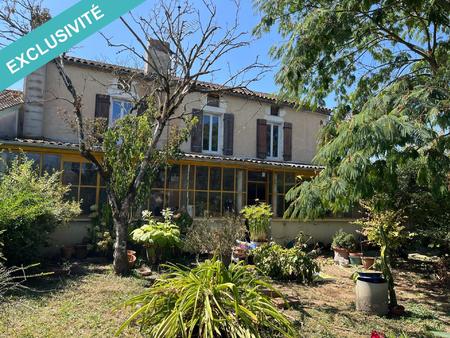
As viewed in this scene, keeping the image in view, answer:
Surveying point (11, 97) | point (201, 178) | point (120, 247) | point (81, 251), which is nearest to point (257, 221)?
point (201, 178)

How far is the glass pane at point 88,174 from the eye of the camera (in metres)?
10.9

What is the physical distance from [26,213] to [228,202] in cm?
732

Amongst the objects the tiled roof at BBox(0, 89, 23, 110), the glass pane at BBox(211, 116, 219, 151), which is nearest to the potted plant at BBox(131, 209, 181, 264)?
the glass pane at BBox(211, 116, 219, 151)

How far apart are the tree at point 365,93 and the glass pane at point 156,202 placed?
585cm

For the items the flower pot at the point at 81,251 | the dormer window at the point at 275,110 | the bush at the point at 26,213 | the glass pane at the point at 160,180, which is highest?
the dormer window at the point at 275,110

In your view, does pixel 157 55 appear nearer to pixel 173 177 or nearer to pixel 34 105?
pixel 173 177

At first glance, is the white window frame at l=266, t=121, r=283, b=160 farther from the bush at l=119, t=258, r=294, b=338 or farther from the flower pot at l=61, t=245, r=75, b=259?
the bush at l=119, t=258, r=294, b=338

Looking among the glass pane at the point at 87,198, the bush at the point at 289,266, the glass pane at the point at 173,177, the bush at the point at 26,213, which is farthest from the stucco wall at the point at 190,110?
the bush at the point at 289,266

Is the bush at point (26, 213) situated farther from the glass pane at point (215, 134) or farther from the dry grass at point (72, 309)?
the glass pane at point (215, 134)

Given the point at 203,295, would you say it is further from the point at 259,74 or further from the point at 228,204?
the point at 228,204

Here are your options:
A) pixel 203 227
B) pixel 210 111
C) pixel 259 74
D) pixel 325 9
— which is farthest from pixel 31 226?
pixel 210 111

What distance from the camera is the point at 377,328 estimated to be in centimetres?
540

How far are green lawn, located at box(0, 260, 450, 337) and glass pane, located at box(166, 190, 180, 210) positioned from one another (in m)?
3.92

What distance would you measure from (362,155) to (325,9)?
3.68m
